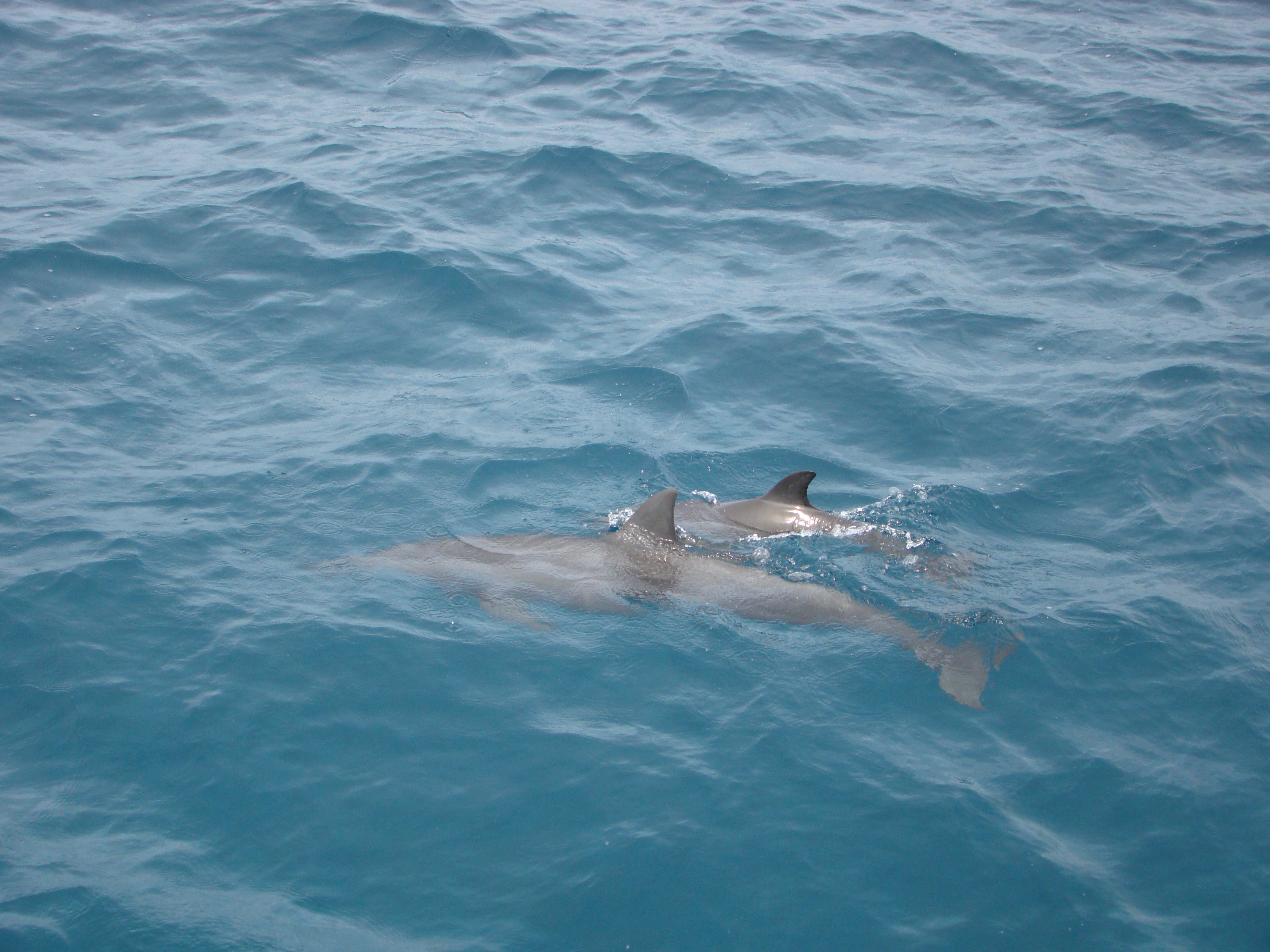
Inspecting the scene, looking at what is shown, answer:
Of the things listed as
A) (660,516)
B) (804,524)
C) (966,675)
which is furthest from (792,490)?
(966,675)

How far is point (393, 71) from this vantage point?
19.8 meters

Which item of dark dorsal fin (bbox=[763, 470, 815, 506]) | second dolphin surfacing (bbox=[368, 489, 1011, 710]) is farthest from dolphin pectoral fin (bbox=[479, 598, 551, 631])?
dark dorsal fin (bbox=[763, 470, 815, 506])

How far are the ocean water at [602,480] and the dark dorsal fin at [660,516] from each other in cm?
87

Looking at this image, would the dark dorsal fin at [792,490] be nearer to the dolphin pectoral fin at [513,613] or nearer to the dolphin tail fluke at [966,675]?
the dolphin tail fluke at [966,675]

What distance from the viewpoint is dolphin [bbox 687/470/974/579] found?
921 centimetres

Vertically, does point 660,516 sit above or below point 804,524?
above

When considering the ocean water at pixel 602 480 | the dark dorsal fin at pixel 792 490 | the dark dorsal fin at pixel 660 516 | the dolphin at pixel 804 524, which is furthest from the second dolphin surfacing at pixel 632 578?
the dark dorsal fin at pixel 792 490

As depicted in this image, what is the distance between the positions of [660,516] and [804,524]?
1432 mm

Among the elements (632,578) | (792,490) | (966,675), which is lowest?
(966,675)

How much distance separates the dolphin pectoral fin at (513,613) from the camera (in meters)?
8.27

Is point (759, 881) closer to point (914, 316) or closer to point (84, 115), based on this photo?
point (914, 316)

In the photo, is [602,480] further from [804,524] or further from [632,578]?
[804,524]

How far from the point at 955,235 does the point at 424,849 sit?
12842 millimetres

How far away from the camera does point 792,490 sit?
9.38m
